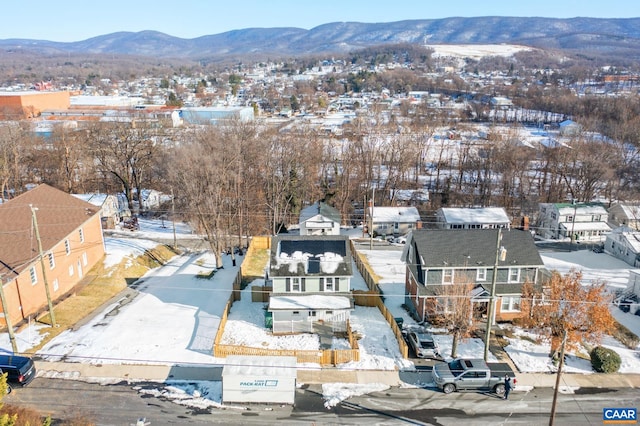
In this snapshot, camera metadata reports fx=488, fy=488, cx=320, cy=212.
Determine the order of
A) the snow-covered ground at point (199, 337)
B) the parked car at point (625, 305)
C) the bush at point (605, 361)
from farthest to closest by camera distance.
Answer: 1. the parked car at point (625, 305)
2. the snow-covered ground at point (199, 337)
3. the bush at point (605, 361)

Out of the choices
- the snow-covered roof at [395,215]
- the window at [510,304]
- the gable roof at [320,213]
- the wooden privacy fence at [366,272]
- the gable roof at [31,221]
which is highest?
the gable roof at [31,221]

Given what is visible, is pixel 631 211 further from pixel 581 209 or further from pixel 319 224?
pixel 319 224

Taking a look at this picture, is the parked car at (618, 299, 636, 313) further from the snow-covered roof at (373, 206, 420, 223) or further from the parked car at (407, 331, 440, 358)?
the snow-covered roof at (373, 206, 420, 223)

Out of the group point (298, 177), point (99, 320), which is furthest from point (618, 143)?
point (99, 320)

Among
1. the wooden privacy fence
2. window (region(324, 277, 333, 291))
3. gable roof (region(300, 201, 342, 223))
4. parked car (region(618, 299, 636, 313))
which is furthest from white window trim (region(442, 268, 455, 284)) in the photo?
gable roof (region(300, 201, 342, 223))

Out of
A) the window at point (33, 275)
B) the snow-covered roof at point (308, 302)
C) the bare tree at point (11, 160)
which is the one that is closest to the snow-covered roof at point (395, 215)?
the snow-covered roof at point (308, 302)

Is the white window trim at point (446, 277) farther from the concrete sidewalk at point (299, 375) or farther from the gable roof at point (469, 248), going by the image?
the concrete sidewalk at point (299, 375)

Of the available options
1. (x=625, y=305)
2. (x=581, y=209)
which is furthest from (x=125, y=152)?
(x=625, y=305)

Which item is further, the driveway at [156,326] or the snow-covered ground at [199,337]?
the driveway at [156,326]
